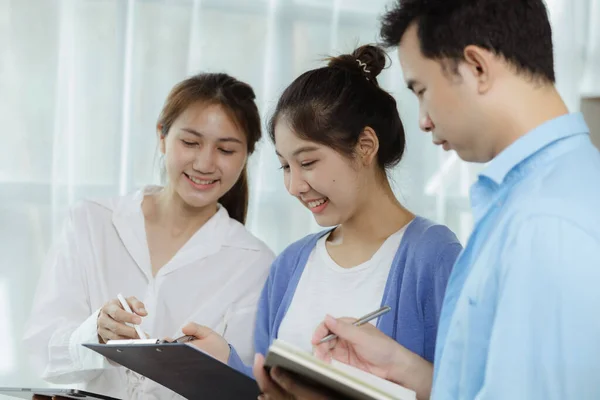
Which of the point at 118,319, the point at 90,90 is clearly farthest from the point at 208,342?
the point at 90,90

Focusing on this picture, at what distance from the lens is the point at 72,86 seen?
2.63 meters

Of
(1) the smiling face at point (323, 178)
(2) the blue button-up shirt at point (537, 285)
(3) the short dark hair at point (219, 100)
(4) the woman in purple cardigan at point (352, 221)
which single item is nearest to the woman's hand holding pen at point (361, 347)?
(4) the woman in purple cardigan at point (352, 221)

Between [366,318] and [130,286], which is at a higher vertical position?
[366,318]

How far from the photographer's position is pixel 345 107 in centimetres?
173

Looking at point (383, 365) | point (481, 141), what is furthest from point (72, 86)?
point (481, 141)

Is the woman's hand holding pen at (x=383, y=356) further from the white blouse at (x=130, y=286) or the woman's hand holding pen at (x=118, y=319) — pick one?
the white blouse at (x=130, y=286)

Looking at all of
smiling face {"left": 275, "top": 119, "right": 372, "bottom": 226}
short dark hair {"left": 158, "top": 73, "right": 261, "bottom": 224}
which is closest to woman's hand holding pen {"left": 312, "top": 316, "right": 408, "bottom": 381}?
smiling face {"left": 275, "top": 119, "right": 372, "bottom": 226}

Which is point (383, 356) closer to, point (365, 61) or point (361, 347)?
point (361, 347)

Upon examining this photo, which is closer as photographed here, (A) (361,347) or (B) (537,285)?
(B) (537,285)

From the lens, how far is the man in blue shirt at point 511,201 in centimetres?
92

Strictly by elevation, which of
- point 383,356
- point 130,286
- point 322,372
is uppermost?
point 322,372

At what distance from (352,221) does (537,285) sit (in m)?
0.86

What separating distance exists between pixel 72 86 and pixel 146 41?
280mm

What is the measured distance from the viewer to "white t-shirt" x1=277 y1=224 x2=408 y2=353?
5.48ft
